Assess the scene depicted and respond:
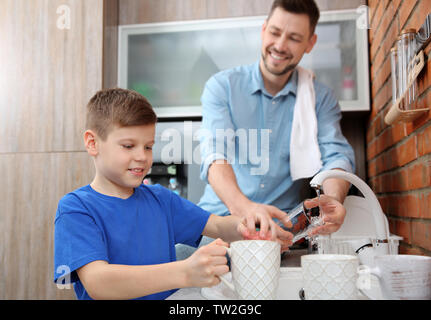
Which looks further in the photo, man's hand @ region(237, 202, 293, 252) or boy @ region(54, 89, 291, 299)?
man's hand @ region(237, 202, 293, 252)

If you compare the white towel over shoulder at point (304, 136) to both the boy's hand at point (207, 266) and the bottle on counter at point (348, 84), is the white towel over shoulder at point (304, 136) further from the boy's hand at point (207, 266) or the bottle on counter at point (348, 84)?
the boy's hand at point (207, 266)

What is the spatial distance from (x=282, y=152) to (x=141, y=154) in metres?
0.86

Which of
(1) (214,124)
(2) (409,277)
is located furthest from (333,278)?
(1) (214,124)

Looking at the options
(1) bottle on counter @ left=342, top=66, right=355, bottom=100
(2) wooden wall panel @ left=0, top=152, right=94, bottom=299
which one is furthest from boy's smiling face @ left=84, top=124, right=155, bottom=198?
(1) bottle on counter @ left=342, top=66, right=355, bottom=100

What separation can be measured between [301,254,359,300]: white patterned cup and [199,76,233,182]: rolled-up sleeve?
0.82 metres

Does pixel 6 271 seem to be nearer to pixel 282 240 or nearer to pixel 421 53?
pixel 282 240

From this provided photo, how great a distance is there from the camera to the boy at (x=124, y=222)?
24.0 inches

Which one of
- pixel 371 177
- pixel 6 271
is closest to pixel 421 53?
pixel 371 177

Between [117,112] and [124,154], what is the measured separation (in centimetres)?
9

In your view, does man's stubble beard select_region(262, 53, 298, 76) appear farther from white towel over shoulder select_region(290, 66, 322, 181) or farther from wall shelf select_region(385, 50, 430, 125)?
wall shelf select_region(385, 50, 430, 125)

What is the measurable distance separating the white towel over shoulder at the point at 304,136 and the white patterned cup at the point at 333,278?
954mm

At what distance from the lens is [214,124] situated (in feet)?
4.81

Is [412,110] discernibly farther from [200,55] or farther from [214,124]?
[200,55]

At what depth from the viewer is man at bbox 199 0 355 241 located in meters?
1.48
